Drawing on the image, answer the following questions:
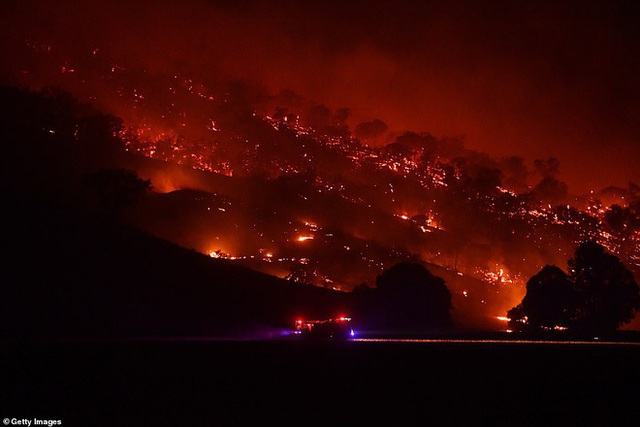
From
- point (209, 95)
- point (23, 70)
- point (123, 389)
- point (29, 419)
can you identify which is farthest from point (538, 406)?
point (209, 95)

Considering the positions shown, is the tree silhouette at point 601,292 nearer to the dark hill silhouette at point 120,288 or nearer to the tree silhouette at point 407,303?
the tree silhouette at point 407,303

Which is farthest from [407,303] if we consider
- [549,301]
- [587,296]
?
[587,296]

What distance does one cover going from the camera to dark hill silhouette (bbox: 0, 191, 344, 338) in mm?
30967

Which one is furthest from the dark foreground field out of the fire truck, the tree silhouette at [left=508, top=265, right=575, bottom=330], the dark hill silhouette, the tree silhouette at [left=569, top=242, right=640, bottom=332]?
the tree silhouette at [left=508, top=265, right=575, bottom=330]

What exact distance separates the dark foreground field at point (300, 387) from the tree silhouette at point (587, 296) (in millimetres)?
35154

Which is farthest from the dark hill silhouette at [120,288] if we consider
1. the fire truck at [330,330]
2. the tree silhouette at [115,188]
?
the tree silhouette at [115,188]

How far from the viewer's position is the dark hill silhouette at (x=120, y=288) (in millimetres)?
30967

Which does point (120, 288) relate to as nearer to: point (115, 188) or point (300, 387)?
point (300, 387)

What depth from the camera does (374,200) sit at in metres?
144

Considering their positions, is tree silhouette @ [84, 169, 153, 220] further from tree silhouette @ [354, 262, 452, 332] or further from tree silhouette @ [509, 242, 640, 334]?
tree silhouette @ [509, 242, 640, 334]

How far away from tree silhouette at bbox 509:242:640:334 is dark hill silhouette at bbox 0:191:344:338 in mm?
17606

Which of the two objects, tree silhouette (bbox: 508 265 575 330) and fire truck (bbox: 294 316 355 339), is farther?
tree silhouette (bbox: 508 265 575 330)

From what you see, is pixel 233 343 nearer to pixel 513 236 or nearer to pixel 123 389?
pixel 123 389

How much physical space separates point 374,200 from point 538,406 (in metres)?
133
